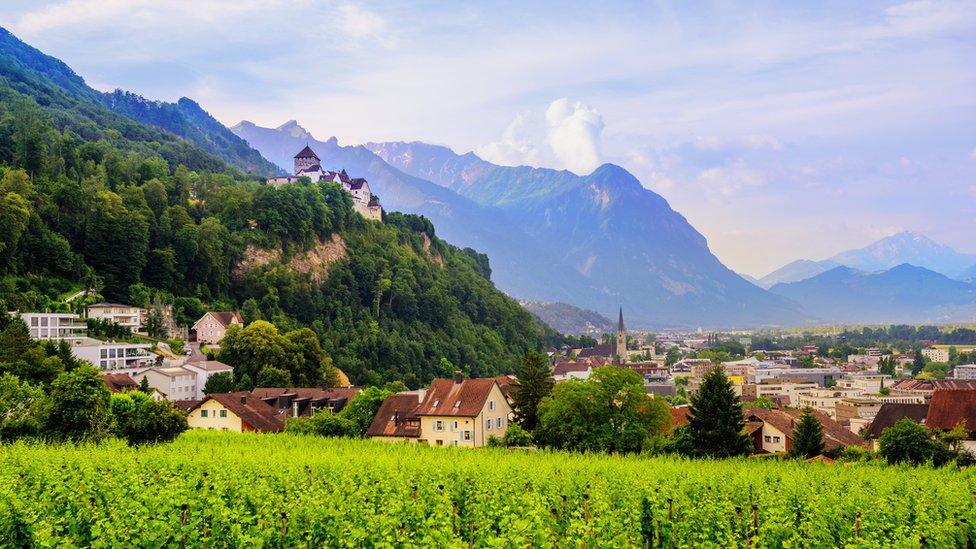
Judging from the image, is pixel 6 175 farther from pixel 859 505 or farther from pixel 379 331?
pixel 859 505

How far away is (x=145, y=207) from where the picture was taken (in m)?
120

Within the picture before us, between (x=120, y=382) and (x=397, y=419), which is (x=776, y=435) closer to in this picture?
(x=397, y=419)

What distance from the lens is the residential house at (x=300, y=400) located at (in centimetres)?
8488

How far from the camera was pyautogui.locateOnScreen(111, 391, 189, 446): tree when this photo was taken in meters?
49.0

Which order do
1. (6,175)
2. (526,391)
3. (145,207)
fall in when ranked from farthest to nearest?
(145,207) → (6,175) → (526,391)

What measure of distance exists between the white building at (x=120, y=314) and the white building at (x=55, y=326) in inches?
156

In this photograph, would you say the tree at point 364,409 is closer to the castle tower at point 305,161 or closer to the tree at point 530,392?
the tree at point 530,392

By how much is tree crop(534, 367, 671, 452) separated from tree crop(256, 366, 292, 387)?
49.7 meters

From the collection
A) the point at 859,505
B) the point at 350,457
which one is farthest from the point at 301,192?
the point at 859,505

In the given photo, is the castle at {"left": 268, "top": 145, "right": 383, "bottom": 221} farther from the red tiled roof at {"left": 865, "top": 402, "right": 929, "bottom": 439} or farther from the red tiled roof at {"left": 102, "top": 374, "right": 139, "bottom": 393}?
the red tiled roof at {"left": 865, "top": 402, "right": 929, "bottom": 439}

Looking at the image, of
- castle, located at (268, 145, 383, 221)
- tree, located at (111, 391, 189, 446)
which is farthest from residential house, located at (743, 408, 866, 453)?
castle, located at (268, 145, 383, 221)

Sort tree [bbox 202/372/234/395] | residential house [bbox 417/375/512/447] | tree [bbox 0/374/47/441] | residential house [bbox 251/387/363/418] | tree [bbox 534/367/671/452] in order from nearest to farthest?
1. tree [bbox 0/374/47/441]
2. tree [bbox 534/367/671/452]
3. residential house [bbox 417/375/512/447]
4. residential house [bbox 251/387/363/418]
5. tree [bbox 202/372/234/395]

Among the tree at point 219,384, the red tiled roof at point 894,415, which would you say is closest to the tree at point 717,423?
the red tiled roof at point 894,415

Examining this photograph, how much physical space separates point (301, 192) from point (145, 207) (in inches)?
1032
